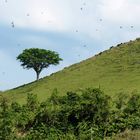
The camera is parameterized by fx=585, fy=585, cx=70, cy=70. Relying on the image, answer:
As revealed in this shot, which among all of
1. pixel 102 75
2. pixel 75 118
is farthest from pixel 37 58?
pixel 75 118

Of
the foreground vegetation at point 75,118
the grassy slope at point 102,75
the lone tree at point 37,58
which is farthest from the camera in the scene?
the lone tree at point 37,58

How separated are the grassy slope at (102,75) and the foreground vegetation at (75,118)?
1196 centimetres

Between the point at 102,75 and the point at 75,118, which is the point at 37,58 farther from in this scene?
the point at 75,118

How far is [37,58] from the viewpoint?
99.5 m

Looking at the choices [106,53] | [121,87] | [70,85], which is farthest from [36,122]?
[106,53]

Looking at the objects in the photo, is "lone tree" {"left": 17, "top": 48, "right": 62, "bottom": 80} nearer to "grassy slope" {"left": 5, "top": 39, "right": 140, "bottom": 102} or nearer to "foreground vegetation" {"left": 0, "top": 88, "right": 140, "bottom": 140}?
Result: "grassy slope" {"left": 5, "top": 39, "right": 140, "bottom": 102}

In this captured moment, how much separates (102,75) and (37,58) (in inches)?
955

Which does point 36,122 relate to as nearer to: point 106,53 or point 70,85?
point 70,85

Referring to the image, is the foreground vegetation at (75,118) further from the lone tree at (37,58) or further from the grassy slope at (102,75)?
the lone tree at (37,58)

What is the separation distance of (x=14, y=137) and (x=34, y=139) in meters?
1.69

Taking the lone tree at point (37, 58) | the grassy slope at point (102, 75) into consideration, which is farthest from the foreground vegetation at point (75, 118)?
the lone tree at point (37, 58)

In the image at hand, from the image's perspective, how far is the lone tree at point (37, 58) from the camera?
99.5m

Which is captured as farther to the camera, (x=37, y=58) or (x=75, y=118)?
(x=37, y=58)

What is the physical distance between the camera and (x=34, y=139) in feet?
155
